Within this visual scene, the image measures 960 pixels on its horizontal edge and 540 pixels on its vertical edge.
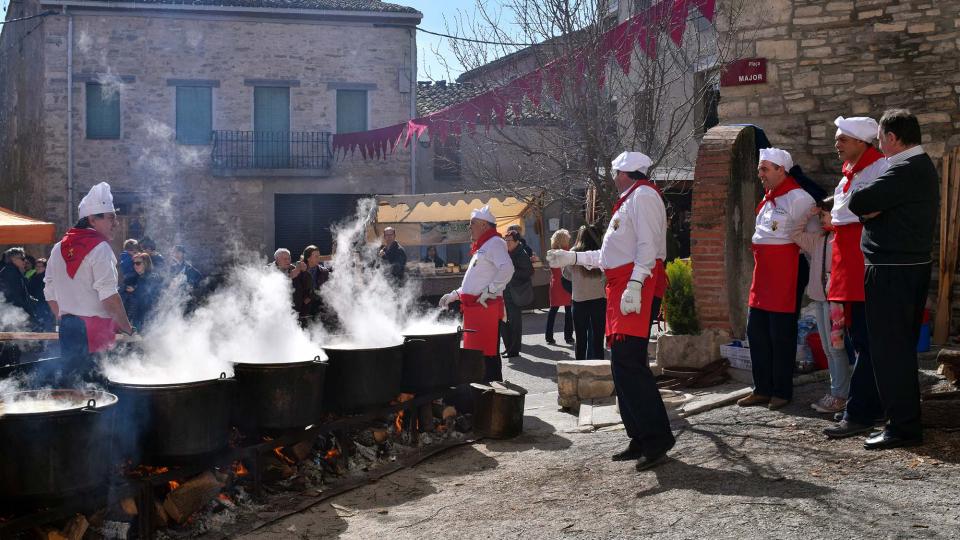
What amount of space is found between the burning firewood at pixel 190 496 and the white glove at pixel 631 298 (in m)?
2.63

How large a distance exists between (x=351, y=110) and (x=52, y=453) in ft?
84.1

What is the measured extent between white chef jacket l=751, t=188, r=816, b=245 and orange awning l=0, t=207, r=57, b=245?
30.1 ft

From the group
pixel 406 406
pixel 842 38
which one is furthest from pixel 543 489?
pixel 842 38

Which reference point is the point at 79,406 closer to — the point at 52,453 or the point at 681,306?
the point at 52,453

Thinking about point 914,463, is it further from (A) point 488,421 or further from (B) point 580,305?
(B) point 580,305

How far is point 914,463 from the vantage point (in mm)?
5508

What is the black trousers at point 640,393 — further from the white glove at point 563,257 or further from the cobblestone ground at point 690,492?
the white glove at point 563,257

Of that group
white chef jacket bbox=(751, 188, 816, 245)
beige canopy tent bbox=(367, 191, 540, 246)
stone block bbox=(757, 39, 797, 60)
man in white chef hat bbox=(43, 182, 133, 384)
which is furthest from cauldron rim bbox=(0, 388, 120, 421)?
beige canopy tent bbox=(367, 191, 540, 246)

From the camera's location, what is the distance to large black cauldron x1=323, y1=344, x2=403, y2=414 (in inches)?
275

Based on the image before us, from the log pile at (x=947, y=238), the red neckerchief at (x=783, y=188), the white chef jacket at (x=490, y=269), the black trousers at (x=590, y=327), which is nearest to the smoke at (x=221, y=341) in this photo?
the white chef jacket at (x=490, y=269)

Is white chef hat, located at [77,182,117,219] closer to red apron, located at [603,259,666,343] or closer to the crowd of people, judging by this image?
red apron, located at [603,259,666,343]

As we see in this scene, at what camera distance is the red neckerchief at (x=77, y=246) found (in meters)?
6.78

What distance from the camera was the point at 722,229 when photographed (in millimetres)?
8883

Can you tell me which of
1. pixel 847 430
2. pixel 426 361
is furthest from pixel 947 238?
pixel 426 361
